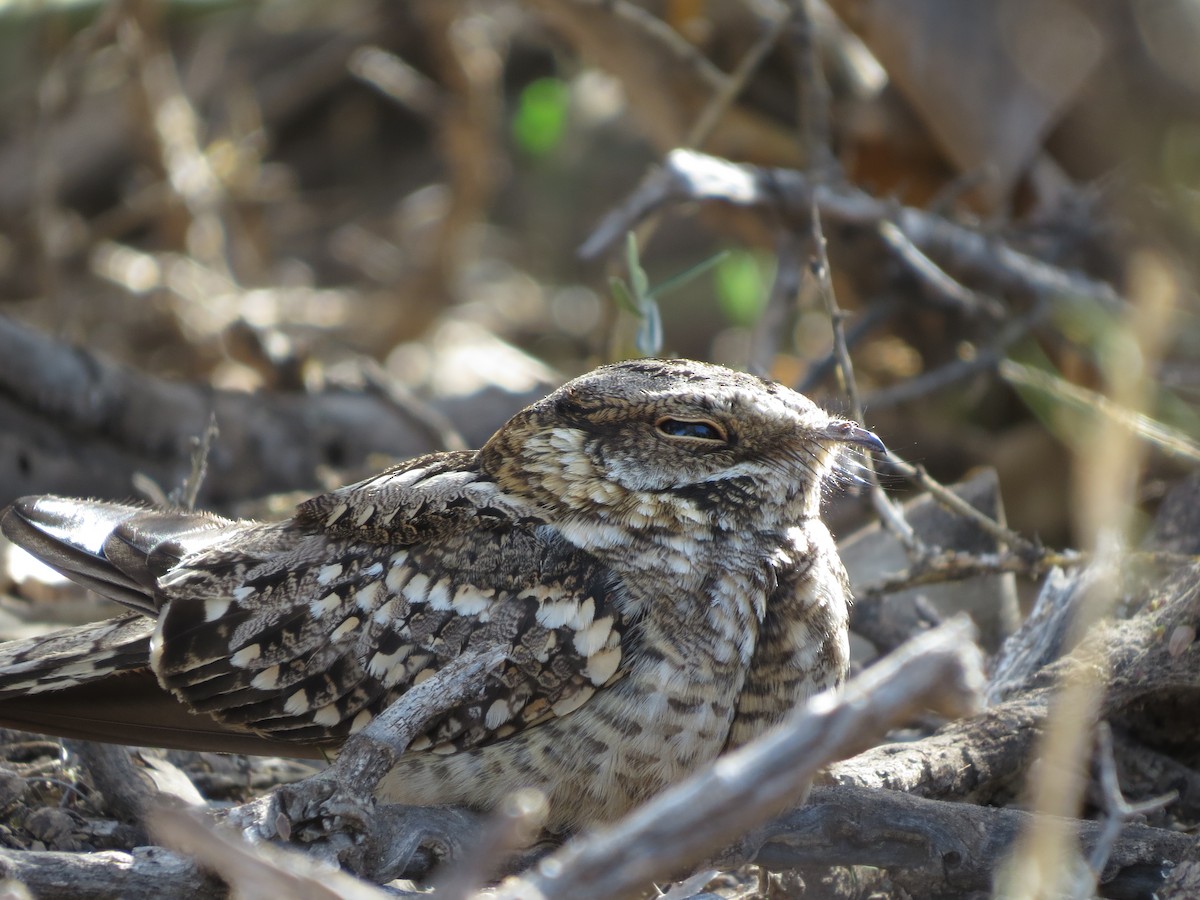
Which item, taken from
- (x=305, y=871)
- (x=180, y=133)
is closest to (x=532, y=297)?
(x=180, y=133)

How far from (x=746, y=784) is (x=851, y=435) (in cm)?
115

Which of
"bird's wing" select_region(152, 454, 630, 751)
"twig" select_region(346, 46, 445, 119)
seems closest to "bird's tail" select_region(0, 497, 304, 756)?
"bird's wing" select_region(152, 454, 630, 751)

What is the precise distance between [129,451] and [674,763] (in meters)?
2.57

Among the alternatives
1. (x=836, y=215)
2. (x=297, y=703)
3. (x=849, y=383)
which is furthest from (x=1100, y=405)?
(x=297, y=703)

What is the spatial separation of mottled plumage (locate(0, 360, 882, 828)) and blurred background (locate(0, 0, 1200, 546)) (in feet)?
1.94

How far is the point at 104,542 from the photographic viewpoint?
2.63 metres

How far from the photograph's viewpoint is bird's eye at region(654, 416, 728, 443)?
7.78 ft

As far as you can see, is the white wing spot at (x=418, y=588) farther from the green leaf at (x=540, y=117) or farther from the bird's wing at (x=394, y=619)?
the green leaf at (x=540, y=117)

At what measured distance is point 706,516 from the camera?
237 centimetres

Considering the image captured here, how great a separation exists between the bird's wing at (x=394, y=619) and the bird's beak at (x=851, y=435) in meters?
0.49

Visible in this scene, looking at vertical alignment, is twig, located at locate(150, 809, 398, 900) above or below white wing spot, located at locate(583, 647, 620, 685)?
above

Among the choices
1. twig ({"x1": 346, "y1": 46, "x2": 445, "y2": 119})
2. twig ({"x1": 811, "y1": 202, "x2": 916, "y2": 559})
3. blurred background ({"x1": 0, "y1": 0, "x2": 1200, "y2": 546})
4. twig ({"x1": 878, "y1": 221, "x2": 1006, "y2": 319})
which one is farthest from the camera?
twig ({"x1": 346, "y1": 46, "x2": 445, "y2": 119})

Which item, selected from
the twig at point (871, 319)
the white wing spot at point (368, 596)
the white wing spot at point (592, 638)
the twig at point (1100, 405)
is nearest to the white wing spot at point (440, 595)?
the white wing spot at point (368, 596)

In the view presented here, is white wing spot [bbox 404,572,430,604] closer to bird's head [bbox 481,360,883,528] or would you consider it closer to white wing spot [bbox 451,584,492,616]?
→ white wing spot [bbox 451,584,492,616]
